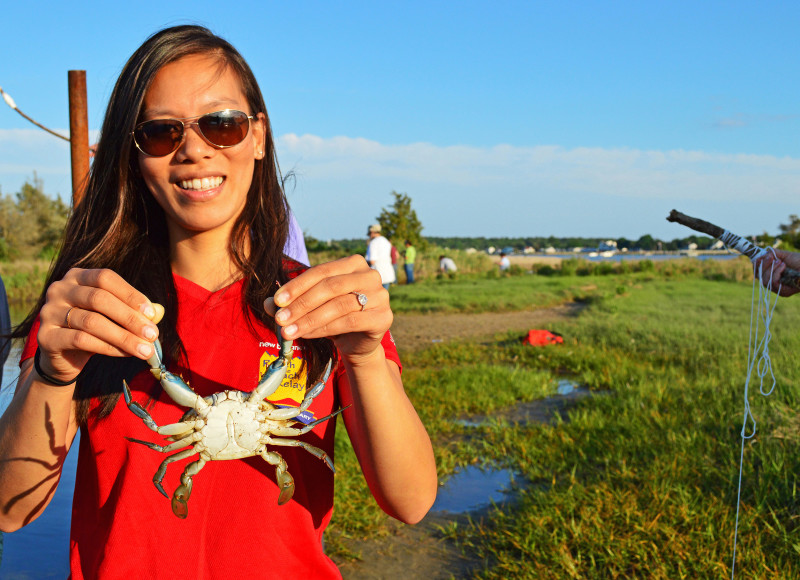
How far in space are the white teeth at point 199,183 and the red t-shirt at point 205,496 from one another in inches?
13.4

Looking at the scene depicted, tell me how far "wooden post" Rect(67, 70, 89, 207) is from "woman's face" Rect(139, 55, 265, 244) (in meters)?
5.04

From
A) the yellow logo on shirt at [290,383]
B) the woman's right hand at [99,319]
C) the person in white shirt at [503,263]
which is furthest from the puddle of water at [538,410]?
the person in white shirt at [503,263]

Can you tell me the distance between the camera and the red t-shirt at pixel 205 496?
170 centimetres

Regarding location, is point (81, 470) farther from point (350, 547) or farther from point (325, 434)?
point (350, 547)

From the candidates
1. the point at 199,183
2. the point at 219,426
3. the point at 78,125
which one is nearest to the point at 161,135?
the point at 199,183

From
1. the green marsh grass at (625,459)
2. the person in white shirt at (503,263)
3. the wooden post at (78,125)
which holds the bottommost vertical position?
the green marsh grass at (625,459)

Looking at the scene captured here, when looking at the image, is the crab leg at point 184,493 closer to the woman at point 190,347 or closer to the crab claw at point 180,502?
the crab claw at point 180,502

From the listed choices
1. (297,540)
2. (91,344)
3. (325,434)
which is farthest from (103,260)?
(297,540)

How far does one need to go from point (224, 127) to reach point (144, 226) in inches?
21.0

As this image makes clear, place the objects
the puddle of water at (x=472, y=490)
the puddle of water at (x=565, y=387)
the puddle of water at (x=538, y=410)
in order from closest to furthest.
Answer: the puddle of water at (x=472, y=490), the puddle of water at (x=538, y=410), the puddle of water at (x=565, y=387)

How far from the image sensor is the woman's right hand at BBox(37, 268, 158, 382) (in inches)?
58.5

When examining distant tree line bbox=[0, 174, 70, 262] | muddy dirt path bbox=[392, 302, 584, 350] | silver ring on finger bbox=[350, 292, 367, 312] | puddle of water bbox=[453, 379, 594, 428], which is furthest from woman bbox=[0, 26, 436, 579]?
distant tree line bbox=[0, 174, 70, 262]

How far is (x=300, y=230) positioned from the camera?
4113mm

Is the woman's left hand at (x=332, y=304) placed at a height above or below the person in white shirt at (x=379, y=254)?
above
